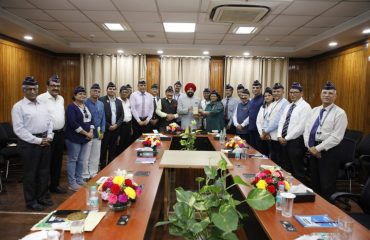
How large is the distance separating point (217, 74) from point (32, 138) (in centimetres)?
620

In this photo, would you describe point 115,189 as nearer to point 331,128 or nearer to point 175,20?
point 331,128

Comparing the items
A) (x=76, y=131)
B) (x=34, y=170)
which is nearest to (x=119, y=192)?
(x=34, y=170)

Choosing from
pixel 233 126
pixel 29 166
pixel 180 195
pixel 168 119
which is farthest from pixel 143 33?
pixel 180 195

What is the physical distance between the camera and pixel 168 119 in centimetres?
604

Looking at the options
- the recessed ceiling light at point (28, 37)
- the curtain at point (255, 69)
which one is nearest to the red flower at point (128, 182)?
the recessed ceiling light at point (28, 37)

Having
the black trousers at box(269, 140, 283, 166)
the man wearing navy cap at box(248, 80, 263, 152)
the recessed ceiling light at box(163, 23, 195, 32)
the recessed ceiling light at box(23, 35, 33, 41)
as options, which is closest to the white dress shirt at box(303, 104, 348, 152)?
the black trousers at box(269, 140, 283, 166)

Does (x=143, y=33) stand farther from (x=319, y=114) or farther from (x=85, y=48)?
(x=319, y=114)

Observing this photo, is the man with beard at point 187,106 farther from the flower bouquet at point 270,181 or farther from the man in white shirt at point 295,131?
the flower bouquet at point 270,181

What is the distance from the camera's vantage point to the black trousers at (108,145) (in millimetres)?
5367

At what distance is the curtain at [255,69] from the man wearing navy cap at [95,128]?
4775mm

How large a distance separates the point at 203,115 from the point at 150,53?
10.7ft

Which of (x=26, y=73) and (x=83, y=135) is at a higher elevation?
(x=26, y=73)

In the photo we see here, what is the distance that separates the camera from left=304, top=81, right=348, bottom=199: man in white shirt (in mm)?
3469

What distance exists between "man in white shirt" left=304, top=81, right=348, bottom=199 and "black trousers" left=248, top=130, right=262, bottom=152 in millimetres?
1613
